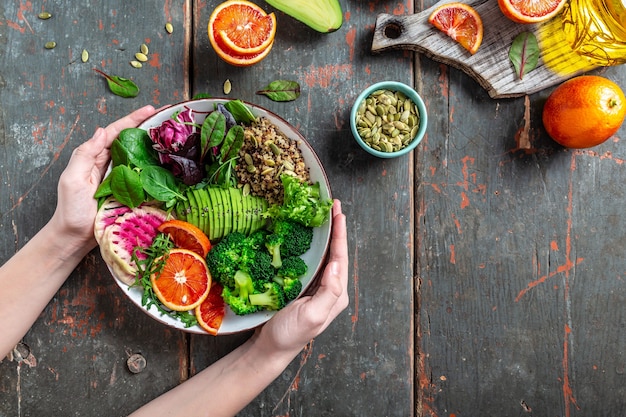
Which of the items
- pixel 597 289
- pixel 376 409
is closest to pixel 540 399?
pixel 597 289

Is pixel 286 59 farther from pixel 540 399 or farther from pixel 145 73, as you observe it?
pixel 540 399

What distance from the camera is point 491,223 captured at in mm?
2191

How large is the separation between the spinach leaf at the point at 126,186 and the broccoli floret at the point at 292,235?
49cm

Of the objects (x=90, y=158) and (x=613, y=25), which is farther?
(x=613, y=25)

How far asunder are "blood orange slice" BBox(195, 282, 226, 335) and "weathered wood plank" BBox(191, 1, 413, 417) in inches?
10.2

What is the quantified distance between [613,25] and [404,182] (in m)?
1.00

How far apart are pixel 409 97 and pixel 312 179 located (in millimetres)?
505

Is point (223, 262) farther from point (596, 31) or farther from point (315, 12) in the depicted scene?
point (596, 31)

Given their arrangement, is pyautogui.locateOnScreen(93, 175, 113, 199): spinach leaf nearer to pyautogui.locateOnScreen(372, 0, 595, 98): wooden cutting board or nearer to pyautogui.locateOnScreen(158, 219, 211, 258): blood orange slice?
pyautogui.locateOnScreen(158, 219, 211, 258): blood orange slice

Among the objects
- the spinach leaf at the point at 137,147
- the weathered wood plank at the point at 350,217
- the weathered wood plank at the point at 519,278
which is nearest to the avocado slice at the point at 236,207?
the spinach leaf at the point at 137,147

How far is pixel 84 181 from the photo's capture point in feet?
6.14

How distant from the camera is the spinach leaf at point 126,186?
182 cm

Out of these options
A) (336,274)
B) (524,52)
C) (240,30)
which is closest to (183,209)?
(336,274)

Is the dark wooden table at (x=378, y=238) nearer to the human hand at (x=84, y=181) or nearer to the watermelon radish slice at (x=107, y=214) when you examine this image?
the human hand at (x=84, y=181)
